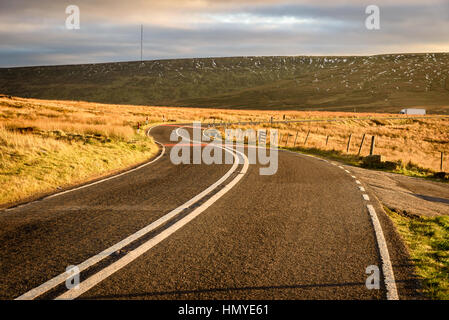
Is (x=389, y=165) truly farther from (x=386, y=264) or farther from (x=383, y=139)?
(x=383, y=139)

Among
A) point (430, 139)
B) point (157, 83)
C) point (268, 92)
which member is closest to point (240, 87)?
point (268, 92)

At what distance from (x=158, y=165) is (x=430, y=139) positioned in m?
35.7

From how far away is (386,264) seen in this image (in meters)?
4.89

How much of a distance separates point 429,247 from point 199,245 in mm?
3672

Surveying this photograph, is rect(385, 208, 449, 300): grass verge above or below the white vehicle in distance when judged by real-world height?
below

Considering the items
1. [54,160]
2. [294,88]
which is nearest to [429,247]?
[54,160]

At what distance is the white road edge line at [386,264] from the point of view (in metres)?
4.10

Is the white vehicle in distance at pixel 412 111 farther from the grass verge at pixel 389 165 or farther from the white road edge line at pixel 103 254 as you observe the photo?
the white road edge line at pixel 103 254

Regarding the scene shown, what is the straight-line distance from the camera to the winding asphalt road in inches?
160

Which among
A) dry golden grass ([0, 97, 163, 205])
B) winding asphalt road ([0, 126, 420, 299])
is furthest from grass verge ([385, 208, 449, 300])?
dry golden grass ([0, 97, 163, 205])

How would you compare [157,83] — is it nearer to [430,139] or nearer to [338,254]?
[430,139]

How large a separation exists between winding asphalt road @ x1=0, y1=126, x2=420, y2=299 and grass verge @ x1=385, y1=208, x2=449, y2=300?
0.19 m

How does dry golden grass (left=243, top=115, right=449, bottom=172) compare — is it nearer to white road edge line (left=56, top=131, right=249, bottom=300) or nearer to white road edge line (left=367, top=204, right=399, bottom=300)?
white road edge line (left=367, top=204, right=399, bottom=300)

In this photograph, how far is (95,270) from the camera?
14.4 ft
